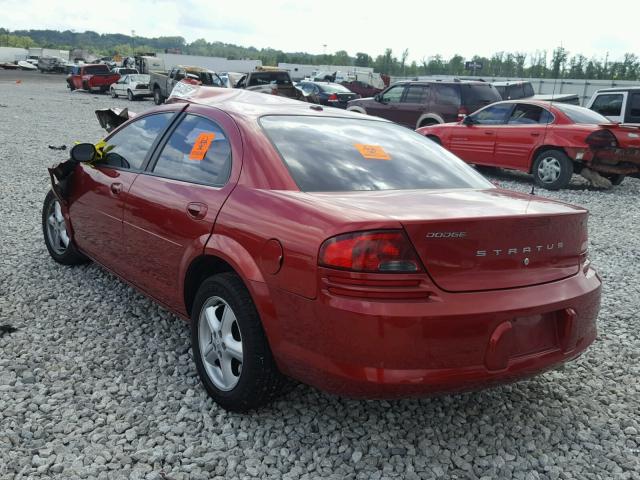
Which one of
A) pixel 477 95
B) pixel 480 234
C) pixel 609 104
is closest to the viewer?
pixel 480 234

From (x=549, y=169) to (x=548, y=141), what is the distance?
0.46m

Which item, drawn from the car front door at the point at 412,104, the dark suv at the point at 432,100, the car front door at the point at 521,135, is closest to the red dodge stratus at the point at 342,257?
the car front door at the point at 521,135

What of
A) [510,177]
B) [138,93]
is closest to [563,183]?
[510,177]

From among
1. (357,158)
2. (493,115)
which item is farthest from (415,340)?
(493,115)

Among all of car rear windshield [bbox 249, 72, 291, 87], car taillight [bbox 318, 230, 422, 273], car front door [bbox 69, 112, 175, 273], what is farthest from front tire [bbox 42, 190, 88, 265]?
car rear windshield [bbox 249, 72, 291, 87]

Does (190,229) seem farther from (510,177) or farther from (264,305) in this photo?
(510,177)

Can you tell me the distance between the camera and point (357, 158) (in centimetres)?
323

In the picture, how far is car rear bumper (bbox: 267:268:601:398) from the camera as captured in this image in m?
2.32

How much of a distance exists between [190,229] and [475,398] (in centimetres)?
177

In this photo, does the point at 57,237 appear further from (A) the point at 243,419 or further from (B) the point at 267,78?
(B) the point at 267,78

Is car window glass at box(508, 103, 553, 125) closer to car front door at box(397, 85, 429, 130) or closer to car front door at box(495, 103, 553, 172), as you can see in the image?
car front door at box(495, 103, 553, 172)

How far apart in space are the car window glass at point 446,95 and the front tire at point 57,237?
424 inches

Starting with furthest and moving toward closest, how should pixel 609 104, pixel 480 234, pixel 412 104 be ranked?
pixel 412 104 → pixel 609 104 → pixel 480 234

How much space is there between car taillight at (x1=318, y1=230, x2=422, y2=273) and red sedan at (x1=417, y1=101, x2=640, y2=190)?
8.25 metres
